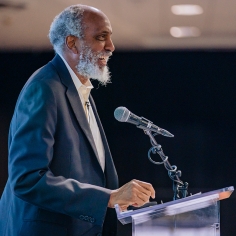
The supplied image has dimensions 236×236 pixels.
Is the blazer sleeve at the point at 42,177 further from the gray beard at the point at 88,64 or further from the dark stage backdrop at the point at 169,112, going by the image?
the dark stage backdrop at the point at 169,112

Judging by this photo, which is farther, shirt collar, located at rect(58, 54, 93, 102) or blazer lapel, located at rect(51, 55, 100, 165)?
shirt collar, located at rect(58, 54, 93, 102)

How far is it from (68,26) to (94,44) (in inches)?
4.9

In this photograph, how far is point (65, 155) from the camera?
1534mm

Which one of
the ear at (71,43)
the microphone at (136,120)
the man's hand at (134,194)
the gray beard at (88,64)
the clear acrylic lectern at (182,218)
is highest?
the ear at (71,43)

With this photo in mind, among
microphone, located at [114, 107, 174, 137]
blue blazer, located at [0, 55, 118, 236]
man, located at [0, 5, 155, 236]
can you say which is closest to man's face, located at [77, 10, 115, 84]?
man, located at [0, 5, 155, 236]

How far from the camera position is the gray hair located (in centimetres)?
177

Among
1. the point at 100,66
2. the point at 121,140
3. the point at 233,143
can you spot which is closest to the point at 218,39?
the point at 233,143

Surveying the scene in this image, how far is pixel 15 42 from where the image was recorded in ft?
18.0

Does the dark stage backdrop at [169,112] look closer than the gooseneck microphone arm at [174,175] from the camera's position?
No

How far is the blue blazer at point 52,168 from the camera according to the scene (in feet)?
4.70

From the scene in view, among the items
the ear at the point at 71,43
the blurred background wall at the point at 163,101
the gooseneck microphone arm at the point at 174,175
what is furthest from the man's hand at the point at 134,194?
the blurred background wall at the point at 163,101

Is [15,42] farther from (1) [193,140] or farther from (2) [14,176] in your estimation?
(2) [14,176]

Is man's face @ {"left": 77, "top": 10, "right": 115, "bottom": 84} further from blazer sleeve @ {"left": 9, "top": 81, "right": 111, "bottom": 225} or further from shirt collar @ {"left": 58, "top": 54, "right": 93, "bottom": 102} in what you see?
blazer sleeve @ {"left": 9, "top": 81, "right": 111, "bottom": 225}

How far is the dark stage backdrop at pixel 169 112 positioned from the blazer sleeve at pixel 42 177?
3.65 meters
